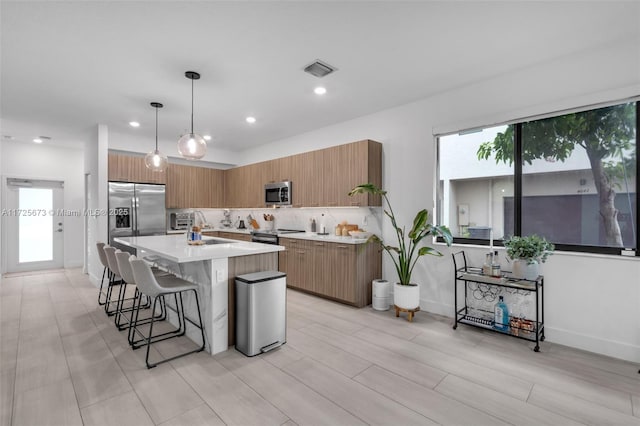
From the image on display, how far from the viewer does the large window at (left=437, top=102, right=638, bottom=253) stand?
278cm

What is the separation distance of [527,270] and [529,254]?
0.52 feet

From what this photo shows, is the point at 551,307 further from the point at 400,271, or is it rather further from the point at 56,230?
the point at 56,230

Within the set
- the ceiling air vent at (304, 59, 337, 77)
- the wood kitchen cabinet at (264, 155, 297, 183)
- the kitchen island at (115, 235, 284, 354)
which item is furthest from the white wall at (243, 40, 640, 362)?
the kitchen island at (115, 235, 284, 354)

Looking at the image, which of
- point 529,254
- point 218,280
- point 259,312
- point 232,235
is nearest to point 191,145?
point 218,280

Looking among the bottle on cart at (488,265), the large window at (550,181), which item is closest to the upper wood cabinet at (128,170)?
the large window at (550,181)

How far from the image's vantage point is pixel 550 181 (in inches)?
125

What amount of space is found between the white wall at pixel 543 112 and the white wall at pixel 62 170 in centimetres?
696

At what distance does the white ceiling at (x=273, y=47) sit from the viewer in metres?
2.24

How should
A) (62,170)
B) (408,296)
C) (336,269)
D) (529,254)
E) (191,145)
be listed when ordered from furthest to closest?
(62,170) < (336,269) < (408,296) < (191,145) < (529,254)

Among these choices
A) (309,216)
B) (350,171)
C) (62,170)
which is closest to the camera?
(350,171)

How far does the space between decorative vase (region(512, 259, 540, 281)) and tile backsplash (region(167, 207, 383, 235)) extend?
6.20 ft

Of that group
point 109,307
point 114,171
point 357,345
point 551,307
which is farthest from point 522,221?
point 114,171

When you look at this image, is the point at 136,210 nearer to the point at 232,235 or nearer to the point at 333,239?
the point at 232,235

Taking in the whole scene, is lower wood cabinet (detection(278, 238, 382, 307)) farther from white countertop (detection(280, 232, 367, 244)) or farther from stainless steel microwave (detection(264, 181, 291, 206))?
stainless steel microwave (detection(264, 181, 291, 206))
